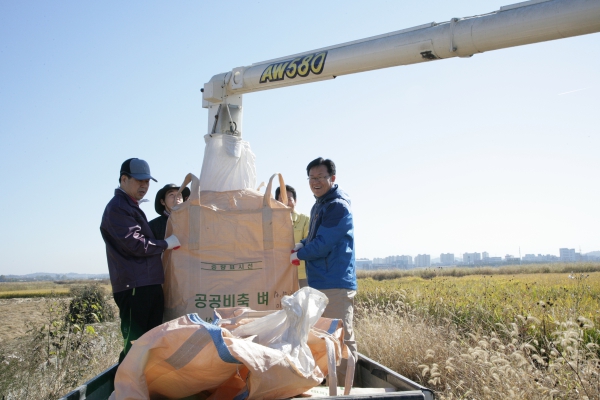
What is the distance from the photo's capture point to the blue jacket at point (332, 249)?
3926mm

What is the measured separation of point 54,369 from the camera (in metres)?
5.68

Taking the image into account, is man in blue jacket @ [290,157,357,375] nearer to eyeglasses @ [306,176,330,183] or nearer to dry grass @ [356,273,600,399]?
eyeglasses @ [306,176,330,183]

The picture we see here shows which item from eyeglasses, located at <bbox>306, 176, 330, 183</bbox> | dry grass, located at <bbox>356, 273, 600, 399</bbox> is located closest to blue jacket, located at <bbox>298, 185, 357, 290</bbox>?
eyeglasses, located at <bbox>306, 176, 330, 183</bbox>

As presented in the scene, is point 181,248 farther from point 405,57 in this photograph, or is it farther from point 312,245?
point 405,57

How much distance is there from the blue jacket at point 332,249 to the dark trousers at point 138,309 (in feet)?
3.55

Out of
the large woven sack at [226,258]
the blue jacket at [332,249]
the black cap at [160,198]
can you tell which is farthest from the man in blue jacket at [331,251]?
the black cap at [160,198]

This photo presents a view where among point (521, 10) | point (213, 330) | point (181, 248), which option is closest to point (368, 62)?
point (521, 10)

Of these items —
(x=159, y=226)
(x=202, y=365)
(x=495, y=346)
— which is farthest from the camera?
(x=495, y=346)

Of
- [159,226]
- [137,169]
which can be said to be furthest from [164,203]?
[137,169]

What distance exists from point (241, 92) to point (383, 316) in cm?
408

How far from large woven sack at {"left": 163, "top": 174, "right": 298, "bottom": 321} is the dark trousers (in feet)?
0.46

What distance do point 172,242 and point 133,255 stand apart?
29 centimetres

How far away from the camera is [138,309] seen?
3.79 meters

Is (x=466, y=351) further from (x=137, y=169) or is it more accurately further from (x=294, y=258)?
(x=137, y=169)
